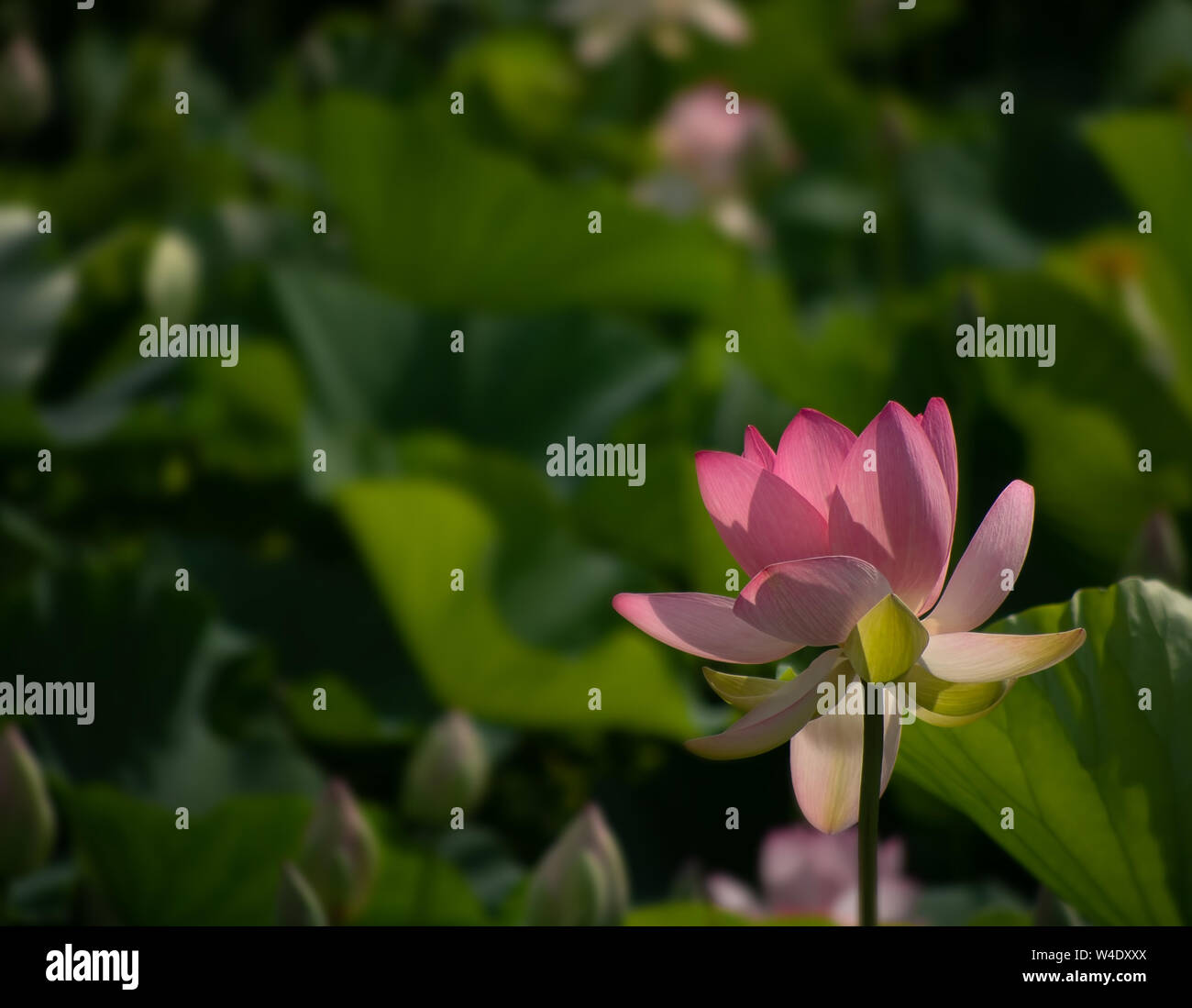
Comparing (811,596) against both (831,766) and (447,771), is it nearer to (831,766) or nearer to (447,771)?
(831,766)

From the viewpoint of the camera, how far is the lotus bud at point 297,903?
0.41 m

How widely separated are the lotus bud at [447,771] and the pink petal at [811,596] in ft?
0.93

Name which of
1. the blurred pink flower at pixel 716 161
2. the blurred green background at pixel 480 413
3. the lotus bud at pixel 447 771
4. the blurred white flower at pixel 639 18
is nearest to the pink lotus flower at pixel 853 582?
the blurred green background at pixel 480 413

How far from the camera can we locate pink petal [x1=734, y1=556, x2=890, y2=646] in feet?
0.83

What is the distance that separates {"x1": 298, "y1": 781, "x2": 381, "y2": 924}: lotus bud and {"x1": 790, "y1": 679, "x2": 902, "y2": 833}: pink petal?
8.1 inches

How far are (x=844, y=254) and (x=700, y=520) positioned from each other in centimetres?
68

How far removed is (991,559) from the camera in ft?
0.87

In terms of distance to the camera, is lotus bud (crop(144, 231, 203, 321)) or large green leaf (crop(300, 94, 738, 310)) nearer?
lotus bud (crop(144, 231, 203, 321))

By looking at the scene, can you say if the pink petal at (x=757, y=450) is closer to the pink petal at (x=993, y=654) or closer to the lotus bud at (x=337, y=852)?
the pink petal at (x=993, y=654)

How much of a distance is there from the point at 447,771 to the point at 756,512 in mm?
297

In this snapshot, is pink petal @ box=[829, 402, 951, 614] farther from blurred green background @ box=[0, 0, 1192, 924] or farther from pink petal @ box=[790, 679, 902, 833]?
blurred green background @ box=[0, 0, 1192, 924]

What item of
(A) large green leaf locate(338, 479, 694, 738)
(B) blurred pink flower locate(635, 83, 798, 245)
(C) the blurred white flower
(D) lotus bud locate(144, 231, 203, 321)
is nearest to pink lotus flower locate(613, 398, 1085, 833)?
(A) large green leaf locate(338, 479, 694, 738)

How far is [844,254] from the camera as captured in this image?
1.26 metres
